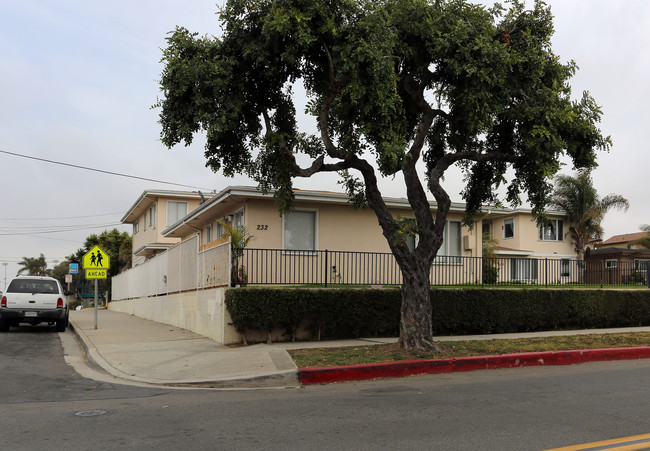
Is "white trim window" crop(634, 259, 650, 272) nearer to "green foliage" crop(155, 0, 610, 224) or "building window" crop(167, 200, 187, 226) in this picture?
"green foliage" crop(155, 0, 610, 224)

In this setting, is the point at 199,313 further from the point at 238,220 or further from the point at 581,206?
the point at 581,206

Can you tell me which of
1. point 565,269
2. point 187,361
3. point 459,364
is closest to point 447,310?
point 459,364

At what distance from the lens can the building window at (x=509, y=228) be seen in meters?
39.6

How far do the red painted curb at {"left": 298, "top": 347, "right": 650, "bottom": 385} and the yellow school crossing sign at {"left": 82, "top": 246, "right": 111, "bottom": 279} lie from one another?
1059 centimetres

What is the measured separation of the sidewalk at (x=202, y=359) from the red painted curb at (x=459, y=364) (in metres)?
0.02

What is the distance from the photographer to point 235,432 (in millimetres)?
6023

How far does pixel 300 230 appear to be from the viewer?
18.0m

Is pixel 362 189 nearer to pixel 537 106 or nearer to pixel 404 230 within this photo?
pixel 404 230

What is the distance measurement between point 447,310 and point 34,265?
334ft

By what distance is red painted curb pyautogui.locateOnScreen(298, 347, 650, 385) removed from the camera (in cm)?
940

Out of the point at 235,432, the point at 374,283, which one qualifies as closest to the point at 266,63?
the point at 235,432

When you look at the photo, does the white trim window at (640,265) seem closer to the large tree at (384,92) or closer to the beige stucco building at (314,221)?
the beige stucco building at (314,221)

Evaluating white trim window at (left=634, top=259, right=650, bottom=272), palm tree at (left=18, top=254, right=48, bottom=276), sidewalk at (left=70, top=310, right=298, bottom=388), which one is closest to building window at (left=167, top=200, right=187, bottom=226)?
sidewalk at (left=70, top=310, right=298, bottom=388)

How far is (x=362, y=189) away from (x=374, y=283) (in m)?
4.82
